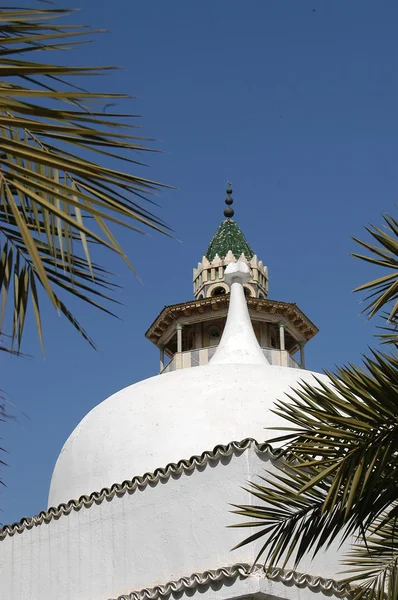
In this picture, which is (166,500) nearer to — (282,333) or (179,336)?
(179,336)

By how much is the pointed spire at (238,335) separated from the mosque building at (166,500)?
0.14 ft

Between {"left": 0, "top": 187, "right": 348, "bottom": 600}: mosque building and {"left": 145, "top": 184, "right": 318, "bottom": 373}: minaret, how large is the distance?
1285 centimetres

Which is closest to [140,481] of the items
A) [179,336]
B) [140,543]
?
[140,543]

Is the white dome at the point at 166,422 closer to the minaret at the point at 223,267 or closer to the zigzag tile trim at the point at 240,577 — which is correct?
the zigzag tile trim at the point at 240,577

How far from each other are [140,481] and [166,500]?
0.59 metres

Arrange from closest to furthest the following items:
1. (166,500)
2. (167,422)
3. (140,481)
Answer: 1. (166,500)
2. (140,481)
3. (167,422)

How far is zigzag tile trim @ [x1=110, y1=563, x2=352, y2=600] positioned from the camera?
1362 centimetres

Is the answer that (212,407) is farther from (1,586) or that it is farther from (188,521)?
(1,586)

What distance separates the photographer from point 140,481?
15594 millimetres

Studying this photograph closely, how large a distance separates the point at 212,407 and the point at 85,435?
8.95 ft

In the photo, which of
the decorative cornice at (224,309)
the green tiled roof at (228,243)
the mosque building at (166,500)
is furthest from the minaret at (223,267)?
the mosque building at (166,500)

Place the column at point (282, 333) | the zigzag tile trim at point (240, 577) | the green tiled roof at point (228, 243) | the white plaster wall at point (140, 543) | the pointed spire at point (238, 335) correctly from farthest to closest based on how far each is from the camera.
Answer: the green tiled roof at point (228, 243), the column at point (282, 333), the pointed spire at point (238, 335), the white plaster wall at point (140, 543), the zigzag tile trim at point (240, 577)

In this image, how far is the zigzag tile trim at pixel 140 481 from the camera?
47.8ft

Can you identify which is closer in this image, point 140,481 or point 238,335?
point 140,481
